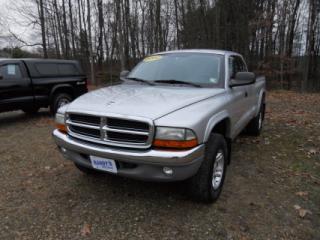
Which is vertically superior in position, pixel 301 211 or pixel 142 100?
pixel 142 100

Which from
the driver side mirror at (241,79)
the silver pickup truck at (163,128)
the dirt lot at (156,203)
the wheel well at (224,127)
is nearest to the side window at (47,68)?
the dirt lot at (156,203)

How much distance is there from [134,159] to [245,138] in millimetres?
3869

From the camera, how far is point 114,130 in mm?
2799

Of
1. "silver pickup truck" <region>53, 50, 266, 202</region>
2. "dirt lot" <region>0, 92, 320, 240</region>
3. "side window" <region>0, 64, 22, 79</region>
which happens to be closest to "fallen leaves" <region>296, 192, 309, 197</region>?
"dirt lot" <region>0, 92, 320, 240</region>

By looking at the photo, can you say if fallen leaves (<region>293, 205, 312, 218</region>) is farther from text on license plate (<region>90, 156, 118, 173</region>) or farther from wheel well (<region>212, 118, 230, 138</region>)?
text on license plate (<region>90, 156, 118, 173</region>)

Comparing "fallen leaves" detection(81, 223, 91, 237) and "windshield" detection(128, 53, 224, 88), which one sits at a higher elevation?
"windshield" detection(128, 53, 224, 88)

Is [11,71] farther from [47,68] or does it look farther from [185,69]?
[185,69]

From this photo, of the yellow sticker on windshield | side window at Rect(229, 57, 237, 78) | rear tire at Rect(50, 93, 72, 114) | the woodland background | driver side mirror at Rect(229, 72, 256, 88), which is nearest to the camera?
driver side mirror at Rect(229, 72, 256, 88)

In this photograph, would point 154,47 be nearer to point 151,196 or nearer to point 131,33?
point 131,33

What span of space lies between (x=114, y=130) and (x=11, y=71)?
5840 mm

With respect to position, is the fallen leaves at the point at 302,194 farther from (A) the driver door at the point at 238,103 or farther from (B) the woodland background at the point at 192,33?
(B) the woodland background at the point at 192,33

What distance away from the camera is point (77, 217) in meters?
3.05

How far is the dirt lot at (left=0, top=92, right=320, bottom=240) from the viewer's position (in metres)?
2.83

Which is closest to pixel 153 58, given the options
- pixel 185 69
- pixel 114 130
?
pixel 185 69
